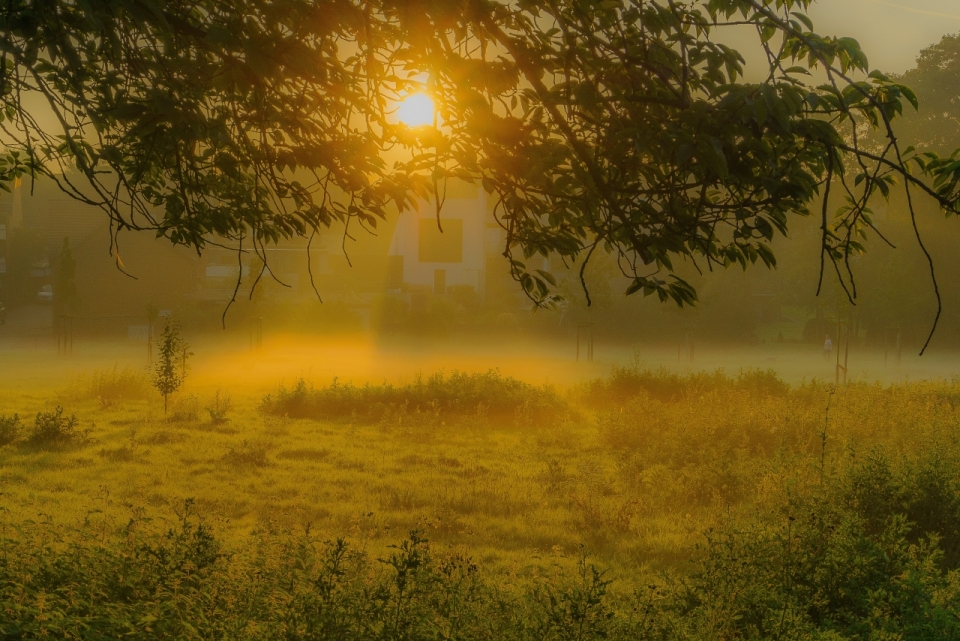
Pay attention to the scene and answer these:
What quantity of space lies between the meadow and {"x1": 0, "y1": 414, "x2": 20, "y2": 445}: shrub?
0.03 meters

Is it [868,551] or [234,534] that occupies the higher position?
[868,551]

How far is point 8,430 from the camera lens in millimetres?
13984

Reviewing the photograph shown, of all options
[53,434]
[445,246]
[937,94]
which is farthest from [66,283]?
[937,94]

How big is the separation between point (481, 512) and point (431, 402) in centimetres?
783

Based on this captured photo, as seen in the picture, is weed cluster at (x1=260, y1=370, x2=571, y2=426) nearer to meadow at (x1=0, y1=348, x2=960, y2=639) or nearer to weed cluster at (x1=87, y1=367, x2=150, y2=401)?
Answer: meadow at (x1=0, y1=348, x2=960, y2=639)

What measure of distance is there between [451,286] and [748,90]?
41.5 meters

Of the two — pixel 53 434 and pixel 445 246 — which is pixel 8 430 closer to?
pixel 53 434

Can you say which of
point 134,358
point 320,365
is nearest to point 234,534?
point 320,365

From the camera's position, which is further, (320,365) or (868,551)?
(320,365)

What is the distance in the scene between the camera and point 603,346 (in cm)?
3875

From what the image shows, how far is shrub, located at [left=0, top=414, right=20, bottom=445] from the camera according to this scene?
1385 centimetres

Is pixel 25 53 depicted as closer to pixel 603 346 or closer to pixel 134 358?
pixel 134 358

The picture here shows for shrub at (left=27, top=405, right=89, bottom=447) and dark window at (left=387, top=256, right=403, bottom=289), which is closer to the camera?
shrub at (left=27, top=405, right=89, bottom=447)

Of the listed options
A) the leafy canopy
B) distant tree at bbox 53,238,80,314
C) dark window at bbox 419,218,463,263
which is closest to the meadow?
the leafy canopy
